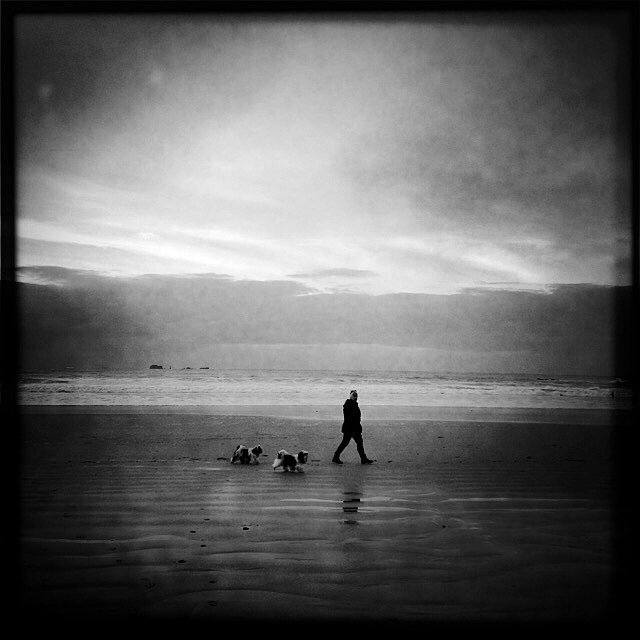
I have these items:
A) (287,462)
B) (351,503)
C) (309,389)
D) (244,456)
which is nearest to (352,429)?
(287,462)

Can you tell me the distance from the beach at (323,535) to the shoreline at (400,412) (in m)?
3.74

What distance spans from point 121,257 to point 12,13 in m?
5.42

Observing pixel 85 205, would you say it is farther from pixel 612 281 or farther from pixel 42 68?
pixel 612 281

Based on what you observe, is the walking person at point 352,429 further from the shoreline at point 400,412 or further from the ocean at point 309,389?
the ocean at point 309,389

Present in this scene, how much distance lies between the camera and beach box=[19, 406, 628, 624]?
256cm

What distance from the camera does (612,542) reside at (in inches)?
133

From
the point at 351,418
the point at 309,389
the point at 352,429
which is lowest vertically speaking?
the point at 309,389

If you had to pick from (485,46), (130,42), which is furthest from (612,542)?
(130,42)

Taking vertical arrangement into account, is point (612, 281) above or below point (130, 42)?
below

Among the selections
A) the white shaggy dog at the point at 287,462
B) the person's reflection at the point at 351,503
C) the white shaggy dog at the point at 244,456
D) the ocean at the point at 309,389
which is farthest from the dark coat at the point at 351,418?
the ocean at the point at 309,389

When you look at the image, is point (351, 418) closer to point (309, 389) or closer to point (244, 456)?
point (244, 456)

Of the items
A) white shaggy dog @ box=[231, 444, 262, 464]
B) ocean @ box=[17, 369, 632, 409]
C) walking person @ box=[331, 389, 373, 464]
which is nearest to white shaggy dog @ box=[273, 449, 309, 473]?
white shaggy dog @ box=[231, 444, 262, 464]

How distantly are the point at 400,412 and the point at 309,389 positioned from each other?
7514 mm

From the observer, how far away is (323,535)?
11.4ft
